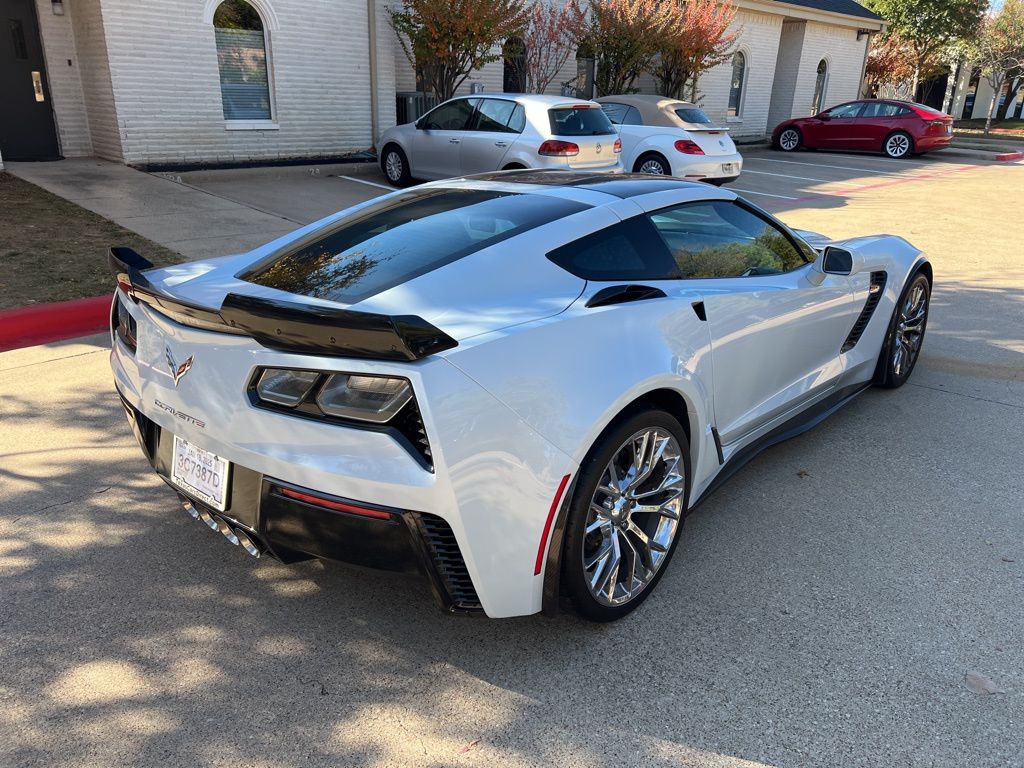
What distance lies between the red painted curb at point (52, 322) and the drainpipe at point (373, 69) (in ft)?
31.9

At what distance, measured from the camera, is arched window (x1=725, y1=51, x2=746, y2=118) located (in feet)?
78.2

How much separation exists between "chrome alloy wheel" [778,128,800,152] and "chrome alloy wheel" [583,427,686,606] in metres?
22.4

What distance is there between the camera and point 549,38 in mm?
17438

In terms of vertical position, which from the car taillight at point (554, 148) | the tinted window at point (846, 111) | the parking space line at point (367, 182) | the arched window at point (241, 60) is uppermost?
the arched window at point (241, 60)

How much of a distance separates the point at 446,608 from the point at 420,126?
11.0m

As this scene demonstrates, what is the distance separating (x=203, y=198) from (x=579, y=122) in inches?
206

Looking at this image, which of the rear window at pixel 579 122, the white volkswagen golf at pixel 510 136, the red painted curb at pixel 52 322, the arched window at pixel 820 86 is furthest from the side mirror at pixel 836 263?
the arched window at pixel 820 86

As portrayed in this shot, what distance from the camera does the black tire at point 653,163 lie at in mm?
13401

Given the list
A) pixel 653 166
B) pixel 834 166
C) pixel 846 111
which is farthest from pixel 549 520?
pixel 846 111

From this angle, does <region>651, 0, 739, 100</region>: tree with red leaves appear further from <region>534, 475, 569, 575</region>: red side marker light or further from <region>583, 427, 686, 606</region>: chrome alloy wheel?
<region>534, 475, 569, 575</region>: red side marker light

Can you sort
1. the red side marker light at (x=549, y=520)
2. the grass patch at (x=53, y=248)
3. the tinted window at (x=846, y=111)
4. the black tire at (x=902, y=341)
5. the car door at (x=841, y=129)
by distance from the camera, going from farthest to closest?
the tinted window at (x=846, y=111) → the car door at (x=841, y=129) → the grass patch at (x=53, y=248) → the black tire at (x=902, y=341) → the red side marker light at (x=549, y=520)

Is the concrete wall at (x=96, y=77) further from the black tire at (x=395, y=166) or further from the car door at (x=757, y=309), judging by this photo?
the car door at (x=757, y=309)

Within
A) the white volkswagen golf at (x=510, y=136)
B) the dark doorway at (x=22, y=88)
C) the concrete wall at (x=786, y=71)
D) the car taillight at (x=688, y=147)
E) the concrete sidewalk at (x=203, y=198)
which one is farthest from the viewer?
the concrete wall at (x=786, y=71)

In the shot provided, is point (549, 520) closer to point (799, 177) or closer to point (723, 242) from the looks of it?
point (723, 242)
